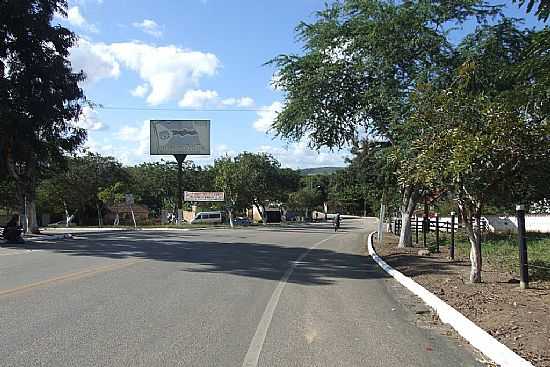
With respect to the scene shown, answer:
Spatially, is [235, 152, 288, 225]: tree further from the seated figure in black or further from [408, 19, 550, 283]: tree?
[408, 19, 550, 283]: tree

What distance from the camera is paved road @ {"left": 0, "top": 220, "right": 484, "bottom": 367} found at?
256 inches

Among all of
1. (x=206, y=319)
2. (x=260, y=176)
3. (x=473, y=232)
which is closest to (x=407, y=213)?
(x=473, y=232)

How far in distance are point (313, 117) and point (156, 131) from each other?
4112cm

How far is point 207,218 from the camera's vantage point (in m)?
75.1

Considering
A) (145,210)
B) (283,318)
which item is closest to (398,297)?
(283,318)

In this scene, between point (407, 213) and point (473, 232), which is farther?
point (407, 213)

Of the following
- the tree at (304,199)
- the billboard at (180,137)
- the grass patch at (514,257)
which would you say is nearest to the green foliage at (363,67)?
the grass patch at (514,257)

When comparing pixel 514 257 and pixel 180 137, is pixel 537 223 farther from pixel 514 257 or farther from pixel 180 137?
pixel 180 137

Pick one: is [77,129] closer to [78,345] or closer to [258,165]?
[78,345]

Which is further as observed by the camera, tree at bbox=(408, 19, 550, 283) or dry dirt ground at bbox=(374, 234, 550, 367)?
tree at bbox=(408, 19, 550, 283)

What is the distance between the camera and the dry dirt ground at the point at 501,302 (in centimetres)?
705

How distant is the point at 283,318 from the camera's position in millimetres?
8883

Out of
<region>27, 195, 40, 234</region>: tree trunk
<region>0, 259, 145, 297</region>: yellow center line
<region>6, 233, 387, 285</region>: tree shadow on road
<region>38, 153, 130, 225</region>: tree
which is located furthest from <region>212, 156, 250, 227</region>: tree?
<region>0, 259, 145, 297</region>: yellow center line

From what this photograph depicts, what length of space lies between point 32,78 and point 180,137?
3399cm
